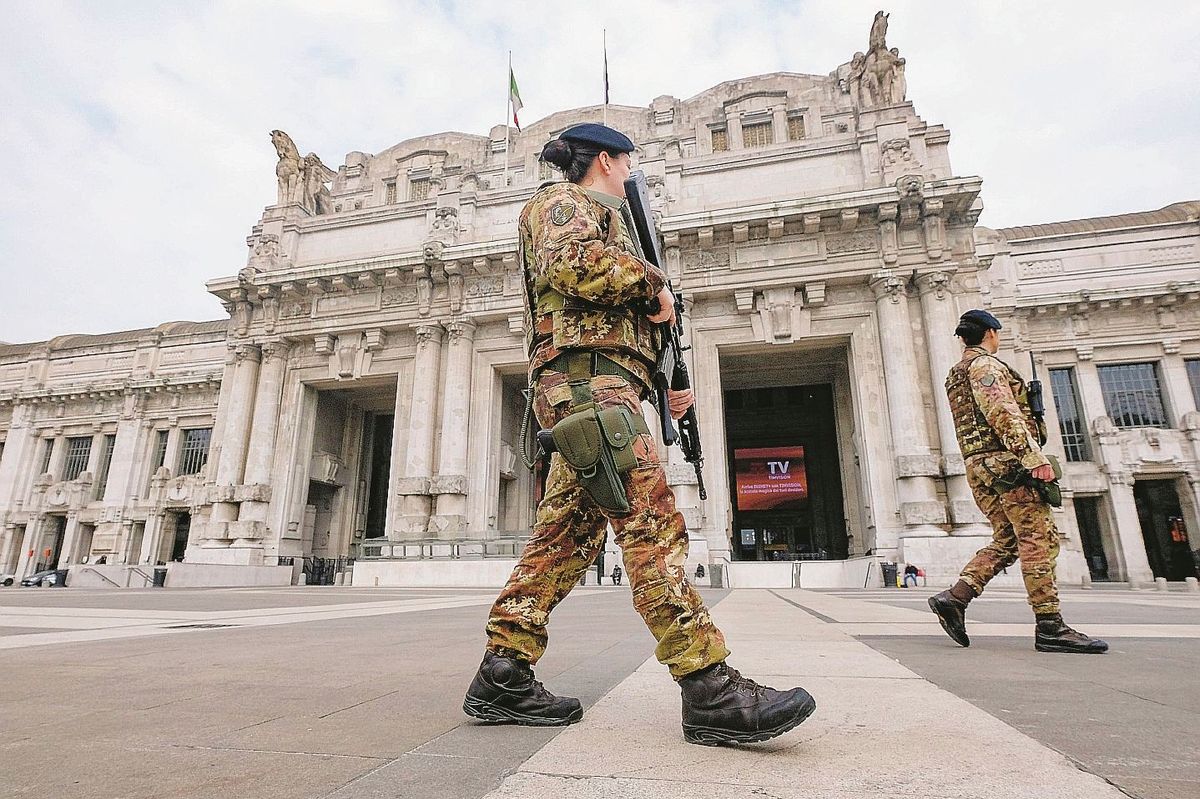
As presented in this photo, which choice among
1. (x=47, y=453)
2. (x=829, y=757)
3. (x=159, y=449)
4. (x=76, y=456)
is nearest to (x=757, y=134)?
(x=829, y=757)

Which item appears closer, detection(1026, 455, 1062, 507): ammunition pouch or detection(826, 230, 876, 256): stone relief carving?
detection(1026, 455, 1062, 507): ammunition pouch

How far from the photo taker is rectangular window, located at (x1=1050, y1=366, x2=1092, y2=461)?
21359 mm

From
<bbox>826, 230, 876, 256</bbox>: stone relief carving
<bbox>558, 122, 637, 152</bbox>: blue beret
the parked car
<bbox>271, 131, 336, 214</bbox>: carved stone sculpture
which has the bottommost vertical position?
the parked car

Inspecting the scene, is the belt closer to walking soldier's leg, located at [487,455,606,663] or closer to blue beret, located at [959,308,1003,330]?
walking soldier's leg, located at [487,455,606,663]

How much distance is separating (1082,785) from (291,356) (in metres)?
22.8

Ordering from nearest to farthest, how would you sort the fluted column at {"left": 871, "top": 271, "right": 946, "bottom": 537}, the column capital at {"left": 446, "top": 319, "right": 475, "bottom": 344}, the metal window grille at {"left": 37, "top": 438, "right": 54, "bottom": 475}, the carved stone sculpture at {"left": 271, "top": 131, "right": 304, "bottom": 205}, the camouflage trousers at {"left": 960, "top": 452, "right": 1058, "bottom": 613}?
the camouflage trousers at {"left": 960, "top": 452, "right": 1058, "bottom": 613}, the fluted column at {"left": 871, "top": 271, "right": 946, "bottom": 537}, the column capital at {"left": 446, "top": 319, "right": 475, "bottom": 344}, the carved stone sculpture at {"left": 271, "top": 131, "right": 304, "bottom": 205}, the metal window grille at {"left": 37, "top": 438, "right": 54, "bottom": 475}

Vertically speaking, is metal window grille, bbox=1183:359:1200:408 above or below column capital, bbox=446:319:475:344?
below

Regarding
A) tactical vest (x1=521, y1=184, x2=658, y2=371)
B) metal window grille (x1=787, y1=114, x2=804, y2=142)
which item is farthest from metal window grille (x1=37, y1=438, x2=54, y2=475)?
tactical vest (x1=521, y1=184, x2=658, y2=371)

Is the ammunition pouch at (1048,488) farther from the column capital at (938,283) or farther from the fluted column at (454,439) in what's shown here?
the fluted column at (454,439)

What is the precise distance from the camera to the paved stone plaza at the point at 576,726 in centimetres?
112

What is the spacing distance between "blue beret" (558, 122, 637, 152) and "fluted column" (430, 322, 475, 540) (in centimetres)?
1566

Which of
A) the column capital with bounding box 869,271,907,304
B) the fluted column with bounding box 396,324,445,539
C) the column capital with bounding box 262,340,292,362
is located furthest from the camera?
the column capital with bounding box 262,340,292,362

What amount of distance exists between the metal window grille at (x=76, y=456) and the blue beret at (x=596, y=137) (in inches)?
1506

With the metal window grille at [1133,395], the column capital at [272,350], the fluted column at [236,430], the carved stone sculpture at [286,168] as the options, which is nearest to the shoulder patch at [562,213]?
the fluted column at [236,430]
